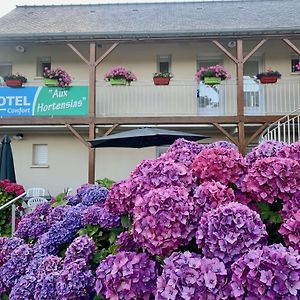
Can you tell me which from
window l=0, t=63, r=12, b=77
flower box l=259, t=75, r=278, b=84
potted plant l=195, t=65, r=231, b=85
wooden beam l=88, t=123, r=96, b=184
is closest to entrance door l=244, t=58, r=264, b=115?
flower box l=259, t=75, r=278, b=84

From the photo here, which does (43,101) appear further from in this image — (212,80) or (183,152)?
(183,152)

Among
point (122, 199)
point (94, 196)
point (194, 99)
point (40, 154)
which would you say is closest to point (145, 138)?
point (194, 99)

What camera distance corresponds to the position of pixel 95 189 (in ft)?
11.0

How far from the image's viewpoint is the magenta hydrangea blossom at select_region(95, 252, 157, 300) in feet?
6.70

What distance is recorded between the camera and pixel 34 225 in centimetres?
324

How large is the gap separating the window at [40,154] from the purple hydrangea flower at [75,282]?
A: 1294 centimetres

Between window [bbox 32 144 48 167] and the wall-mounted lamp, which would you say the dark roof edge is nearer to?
the wall-mounted lamp

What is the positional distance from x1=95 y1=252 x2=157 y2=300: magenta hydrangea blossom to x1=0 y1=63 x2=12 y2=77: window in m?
14.9

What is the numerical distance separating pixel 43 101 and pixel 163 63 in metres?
4.57

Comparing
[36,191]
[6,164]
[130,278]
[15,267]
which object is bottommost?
[36,191]

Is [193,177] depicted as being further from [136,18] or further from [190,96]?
[136,18]

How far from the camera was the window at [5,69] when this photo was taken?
15.8 meters

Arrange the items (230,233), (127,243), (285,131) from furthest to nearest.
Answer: (285,131) → (127,243) → (230,233)

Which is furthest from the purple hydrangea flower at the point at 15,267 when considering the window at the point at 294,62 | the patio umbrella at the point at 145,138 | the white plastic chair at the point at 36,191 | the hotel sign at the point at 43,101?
the window at the point at 294,62
